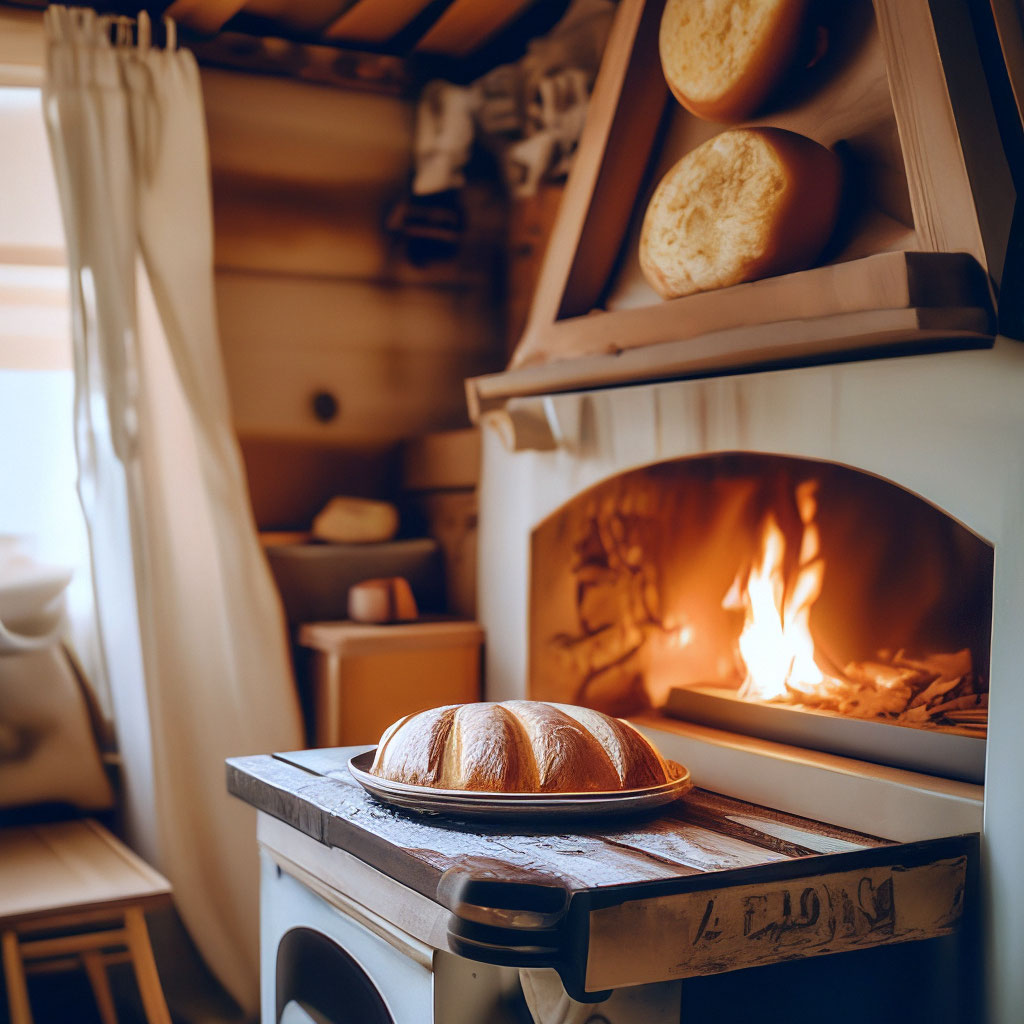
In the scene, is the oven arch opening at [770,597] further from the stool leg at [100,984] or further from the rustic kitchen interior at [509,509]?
the stool leg at [100,984]

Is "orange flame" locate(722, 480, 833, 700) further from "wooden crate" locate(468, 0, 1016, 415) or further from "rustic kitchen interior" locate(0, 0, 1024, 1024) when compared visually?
"wooden crate" locate(468, 0, 1016, 415)

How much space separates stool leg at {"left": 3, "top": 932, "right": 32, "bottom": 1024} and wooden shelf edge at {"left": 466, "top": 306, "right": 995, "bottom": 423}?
3.98 feet

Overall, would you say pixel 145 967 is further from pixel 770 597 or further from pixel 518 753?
pixel 770 597

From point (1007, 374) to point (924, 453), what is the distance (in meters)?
0.13

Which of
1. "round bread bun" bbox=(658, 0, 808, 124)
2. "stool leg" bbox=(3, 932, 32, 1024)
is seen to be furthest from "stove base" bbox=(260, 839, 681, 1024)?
"round bread bun" bbox=(658, 0, 808, 124)

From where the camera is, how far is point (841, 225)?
150 cm

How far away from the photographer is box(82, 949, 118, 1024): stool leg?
224 centimetres

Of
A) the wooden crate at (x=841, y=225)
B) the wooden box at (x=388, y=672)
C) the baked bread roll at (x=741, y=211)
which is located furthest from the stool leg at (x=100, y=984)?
the baked bread roll at (x=741, y=211)

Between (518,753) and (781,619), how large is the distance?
0.68 metres

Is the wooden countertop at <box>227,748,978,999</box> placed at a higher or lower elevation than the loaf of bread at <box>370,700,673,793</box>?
lower

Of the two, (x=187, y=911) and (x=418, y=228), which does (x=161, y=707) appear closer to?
(x=187, y=911)

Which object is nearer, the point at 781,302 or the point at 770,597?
the point at 781,302

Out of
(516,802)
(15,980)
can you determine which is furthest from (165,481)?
(516,802)

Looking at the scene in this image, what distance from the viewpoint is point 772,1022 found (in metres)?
1.36
